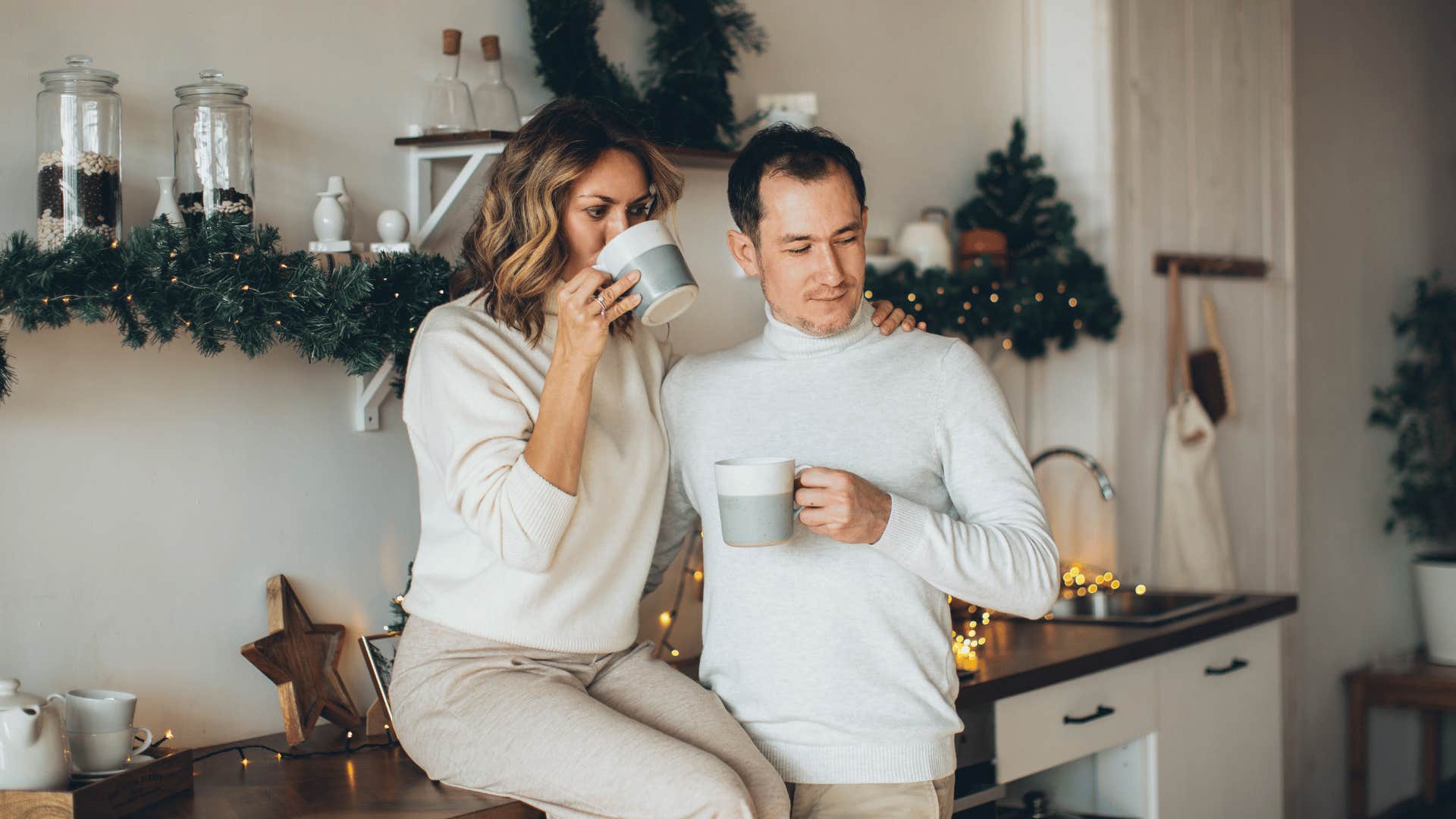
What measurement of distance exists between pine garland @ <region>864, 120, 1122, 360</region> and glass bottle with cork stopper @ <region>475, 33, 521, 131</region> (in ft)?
3.27

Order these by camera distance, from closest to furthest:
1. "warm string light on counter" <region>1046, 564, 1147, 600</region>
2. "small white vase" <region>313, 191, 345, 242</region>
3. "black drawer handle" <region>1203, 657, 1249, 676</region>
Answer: "small white vase" <region>313, 191, 345, 242</region> < "black drawer handle" <region>1203, 657, 1249, 676</region> < "warm string light on counter" <region>1046, 564, 1147, 600</region>

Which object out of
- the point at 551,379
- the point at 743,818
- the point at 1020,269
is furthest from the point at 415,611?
the point at 1020,269

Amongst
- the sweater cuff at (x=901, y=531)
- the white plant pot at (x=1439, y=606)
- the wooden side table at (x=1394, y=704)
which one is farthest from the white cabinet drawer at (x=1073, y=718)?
the white plant pot at (x=1439, y=606)

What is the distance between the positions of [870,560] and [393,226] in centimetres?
82

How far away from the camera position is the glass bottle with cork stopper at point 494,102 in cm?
201

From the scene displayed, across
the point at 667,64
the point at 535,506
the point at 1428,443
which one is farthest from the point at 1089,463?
the point at 1428,443

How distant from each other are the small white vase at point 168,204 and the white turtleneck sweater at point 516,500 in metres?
0.33

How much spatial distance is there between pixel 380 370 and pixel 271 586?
1.11ft

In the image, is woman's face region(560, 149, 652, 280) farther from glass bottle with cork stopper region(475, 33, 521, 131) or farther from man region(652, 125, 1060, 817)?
glass bottle with cork stopper region(475, 33, 521, 131)

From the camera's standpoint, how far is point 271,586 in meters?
1.84

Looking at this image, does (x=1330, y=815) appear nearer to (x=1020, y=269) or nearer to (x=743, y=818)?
(x=1020, y=269)

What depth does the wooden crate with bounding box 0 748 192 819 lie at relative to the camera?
4.46ft

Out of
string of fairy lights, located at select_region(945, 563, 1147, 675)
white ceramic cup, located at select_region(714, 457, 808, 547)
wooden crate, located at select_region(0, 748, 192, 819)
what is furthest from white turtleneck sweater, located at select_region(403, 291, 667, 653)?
string of fairy lights, located at select_region(945, 563, 1147, 675)

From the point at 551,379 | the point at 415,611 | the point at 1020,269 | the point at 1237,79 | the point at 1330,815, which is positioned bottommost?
the point at 1330,815
